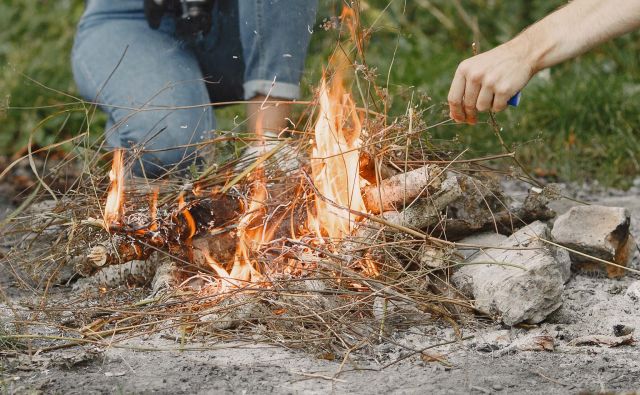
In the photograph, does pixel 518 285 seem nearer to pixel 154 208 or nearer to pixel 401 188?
pixel 401 188

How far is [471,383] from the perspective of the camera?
1.96 m

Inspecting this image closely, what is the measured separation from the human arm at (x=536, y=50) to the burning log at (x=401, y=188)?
0.29m

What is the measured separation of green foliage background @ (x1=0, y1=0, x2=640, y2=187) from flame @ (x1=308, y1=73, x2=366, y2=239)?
182 mm

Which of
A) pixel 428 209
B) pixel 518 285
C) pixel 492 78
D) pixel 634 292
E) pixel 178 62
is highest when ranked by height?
pixel 492 78

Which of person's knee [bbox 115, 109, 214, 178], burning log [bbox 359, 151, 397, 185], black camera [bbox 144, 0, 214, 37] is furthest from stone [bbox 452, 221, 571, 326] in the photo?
black camera [bbox 144, 0, 214, 37]

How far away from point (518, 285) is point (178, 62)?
1728 millimetres

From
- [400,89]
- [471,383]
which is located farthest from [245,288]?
[400,89]

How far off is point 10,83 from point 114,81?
6.76 ft

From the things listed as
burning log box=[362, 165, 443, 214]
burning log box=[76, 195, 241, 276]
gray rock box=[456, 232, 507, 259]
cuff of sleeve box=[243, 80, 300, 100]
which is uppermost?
cuff of sleeve box=[243, 80, 300, 100]

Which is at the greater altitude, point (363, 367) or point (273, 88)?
point (273, 88)

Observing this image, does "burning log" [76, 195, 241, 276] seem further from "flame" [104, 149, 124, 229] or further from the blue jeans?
the blue jeans

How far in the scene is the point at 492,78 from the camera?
215cm

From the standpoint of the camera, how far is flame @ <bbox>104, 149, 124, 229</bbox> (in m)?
2.50

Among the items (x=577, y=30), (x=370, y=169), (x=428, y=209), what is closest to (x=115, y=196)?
(x=370, y=169)
